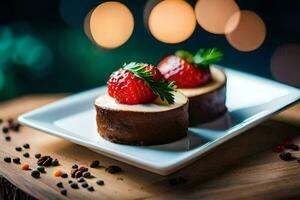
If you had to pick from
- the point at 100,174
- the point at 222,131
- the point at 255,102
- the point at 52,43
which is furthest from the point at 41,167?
the point at 52,43

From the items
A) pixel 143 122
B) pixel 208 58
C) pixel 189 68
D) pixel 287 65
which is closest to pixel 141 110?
pixel 143 122

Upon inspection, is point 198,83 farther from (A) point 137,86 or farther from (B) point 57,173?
(B) point 57,173

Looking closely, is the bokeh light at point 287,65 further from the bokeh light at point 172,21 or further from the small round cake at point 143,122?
the small round cake at point 143,122

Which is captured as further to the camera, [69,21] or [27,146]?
[69,21]

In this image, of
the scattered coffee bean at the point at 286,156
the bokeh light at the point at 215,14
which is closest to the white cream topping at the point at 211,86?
the scattered coffee bean at the point at 286,156

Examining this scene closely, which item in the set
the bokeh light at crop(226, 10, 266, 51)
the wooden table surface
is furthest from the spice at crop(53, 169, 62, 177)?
the bokeh light at crop(226, 10, 266, 51)

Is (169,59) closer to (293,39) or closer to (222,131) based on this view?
(222,131)
